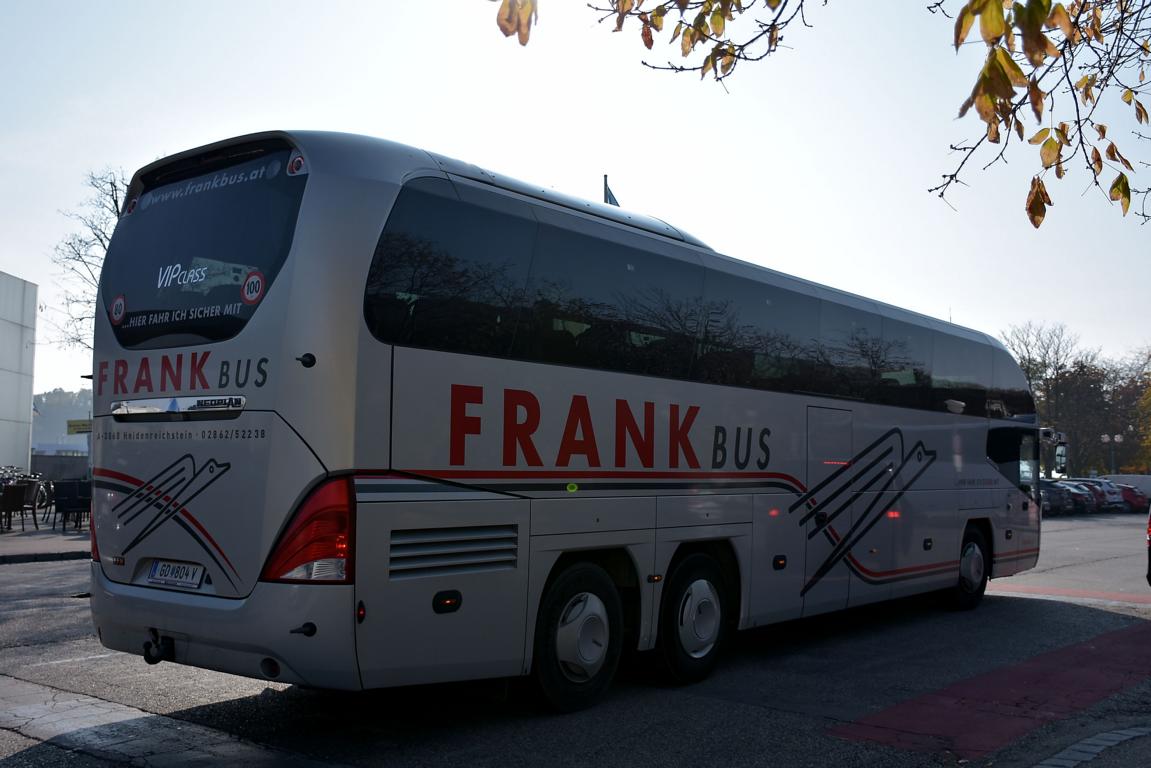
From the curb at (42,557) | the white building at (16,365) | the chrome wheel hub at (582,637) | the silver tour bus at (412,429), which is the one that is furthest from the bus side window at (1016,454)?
the white building at (16,365)

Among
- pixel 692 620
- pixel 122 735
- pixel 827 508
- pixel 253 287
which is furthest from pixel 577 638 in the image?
pixel 827 508

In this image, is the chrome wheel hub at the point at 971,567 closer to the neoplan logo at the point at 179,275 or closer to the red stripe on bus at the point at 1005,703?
the red stripe on bus at the point at 1005,703

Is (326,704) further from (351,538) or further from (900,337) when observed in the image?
(900,337)

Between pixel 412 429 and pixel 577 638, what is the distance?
6.98 ft

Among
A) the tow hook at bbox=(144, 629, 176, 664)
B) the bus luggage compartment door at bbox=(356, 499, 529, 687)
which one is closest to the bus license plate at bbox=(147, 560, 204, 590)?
the tow hook at bbox=(144, 629, 176, 664)

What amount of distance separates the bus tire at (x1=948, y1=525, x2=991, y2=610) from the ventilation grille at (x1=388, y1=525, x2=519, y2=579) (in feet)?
28.0

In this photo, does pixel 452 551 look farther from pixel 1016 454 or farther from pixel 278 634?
pixel 1016 454

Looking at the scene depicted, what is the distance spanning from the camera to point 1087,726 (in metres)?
7.41

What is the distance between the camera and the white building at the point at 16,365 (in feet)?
155

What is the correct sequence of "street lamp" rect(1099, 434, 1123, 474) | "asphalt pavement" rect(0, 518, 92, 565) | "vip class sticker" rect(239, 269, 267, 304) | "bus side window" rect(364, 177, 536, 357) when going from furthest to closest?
"street lamp" rect(1099, 434, 1123, 474)
"asphalt pavement" rect(0, 518, 92, 565)
"bus side window" rect(364, 177, 536, 357)
"vip class sticker" rect(239, 269, 267, 304)

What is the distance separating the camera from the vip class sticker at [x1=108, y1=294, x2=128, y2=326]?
23.8ft

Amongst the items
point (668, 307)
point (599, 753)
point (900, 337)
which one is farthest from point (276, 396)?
point (900, 337)

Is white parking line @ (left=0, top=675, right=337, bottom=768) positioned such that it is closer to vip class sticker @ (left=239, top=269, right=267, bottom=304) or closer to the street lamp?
vip class sticker @ (left=239, top=269, right=267, bottom=304)

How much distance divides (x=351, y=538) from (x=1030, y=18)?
4.23 meters
